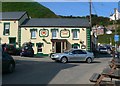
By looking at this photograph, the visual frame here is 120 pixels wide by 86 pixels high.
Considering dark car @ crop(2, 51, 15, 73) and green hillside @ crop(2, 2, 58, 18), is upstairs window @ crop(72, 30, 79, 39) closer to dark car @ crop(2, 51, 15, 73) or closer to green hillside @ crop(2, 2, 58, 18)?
dark car @ crop(2, 51, 15, 73)

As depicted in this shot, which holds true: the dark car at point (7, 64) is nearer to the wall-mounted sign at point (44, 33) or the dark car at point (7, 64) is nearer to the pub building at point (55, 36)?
the pub building at point (55, 36)

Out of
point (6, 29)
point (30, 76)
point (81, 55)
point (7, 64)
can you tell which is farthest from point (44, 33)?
point (30, 76)

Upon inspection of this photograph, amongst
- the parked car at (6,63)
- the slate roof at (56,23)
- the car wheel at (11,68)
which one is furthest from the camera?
the slate roof at (56,23)

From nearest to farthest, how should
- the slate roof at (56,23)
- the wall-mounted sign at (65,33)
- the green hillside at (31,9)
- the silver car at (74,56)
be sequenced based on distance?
the silver car at (74,56) → the wall-mounted sign at (65,33) → the slate roof at (56,23) → the green hillside at (31,9)

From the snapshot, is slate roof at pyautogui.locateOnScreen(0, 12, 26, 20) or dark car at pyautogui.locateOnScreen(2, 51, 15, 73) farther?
slate roof at pyautogui.locateOnScreen(0, 12, 26, 20)

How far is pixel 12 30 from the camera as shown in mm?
49750

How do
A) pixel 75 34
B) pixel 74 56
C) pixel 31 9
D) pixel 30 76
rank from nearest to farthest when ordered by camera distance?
1. pixel 30 76
2. pixel 74 56
3. pixel 75 34
4. pixel 31 9

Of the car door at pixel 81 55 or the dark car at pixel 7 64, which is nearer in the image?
the dark car at pixel 7 64

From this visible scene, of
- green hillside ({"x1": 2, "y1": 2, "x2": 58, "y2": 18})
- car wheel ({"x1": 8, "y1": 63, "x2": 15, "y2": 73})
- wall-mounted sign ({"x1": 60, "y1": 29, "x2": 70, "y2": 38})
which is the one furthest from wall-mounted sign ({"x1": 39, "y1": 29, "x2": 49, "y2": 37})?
green hillside ({"x1": 2, "y1": 2, "x2": 58, "y2": 18})

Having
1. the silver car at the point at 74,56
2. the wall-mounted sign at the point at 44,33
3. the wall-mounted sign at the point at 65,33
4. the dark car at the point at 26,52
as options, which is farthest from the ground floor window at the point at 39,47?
the silver car at the point at 74,56

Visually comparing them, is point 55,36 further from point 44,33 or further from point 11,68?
point 11,68

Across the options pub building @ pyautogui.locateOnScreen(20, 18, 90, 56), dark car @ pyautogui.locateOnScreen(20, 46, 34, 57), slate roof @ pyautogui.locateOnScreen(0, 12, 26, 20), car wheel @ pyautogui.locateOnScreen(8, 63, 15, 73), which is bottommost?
car wheel @ pyautogui.locateOnScreen(8, 63, 15, 73)

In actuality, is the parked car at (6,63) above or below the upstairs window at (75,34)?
below

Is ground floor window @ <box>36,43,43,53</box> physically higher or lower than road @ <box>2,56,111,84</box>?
higher
